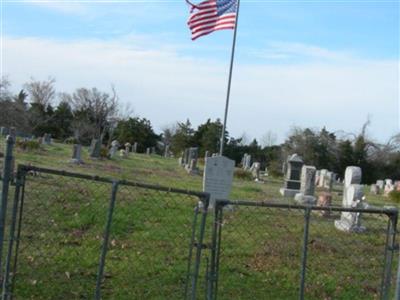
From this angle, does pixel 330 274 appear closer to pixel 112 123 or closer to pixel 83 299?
pixel 83 299

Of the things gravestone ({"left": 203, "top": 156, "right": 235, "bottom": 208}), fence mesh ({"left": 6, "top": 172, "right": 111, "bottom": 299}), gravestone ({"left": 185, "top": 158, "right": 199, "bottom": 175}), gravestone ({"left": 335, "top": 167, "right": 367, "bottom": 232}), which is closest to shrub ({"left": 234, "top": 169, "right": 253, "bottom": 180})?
gravestone ({"left": 185, "top": 158, "right": 199, "bottom": 175})

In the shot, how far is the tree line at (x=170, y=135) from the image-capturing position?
188ft

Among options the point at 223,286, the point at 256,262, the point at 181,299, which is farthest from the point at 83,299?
the point at 256,262

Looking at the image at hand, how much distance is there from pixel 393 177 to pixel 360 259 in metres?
55.4

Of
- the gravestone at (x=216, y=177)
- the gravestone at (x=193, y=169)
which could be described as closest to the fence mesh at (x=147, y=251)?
the gravestone at (x=216, y=177)

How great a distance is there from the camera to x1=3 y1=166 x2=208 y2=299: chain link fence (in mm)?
5418

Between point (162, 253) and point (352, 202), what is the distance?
24.7 ft

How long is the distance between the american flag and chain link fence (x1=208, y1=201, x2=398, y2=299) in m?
6.02

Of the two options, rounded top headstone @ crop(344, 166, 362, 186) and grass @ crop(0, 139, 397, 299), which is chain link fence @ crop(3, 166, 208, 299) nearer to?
grass @ crop(0, 139, 397, 299)

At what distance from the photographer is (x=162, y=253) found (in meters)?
9.09

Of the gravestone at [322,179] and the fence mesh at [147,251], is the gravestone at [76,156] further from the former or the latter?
the gravestone at [322,179]

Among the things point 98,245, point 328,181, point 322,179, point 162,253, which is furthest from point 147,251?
point 322,179

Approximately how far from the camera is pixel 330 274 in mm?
9281

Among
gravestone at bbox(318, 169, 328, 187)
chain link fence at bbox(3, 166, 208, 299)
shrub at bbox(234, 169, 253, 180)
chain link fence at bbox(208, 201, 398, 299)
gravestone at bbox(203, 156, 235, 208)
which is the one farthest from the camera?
gravestone at bbox(318, 169, 328, 187)
